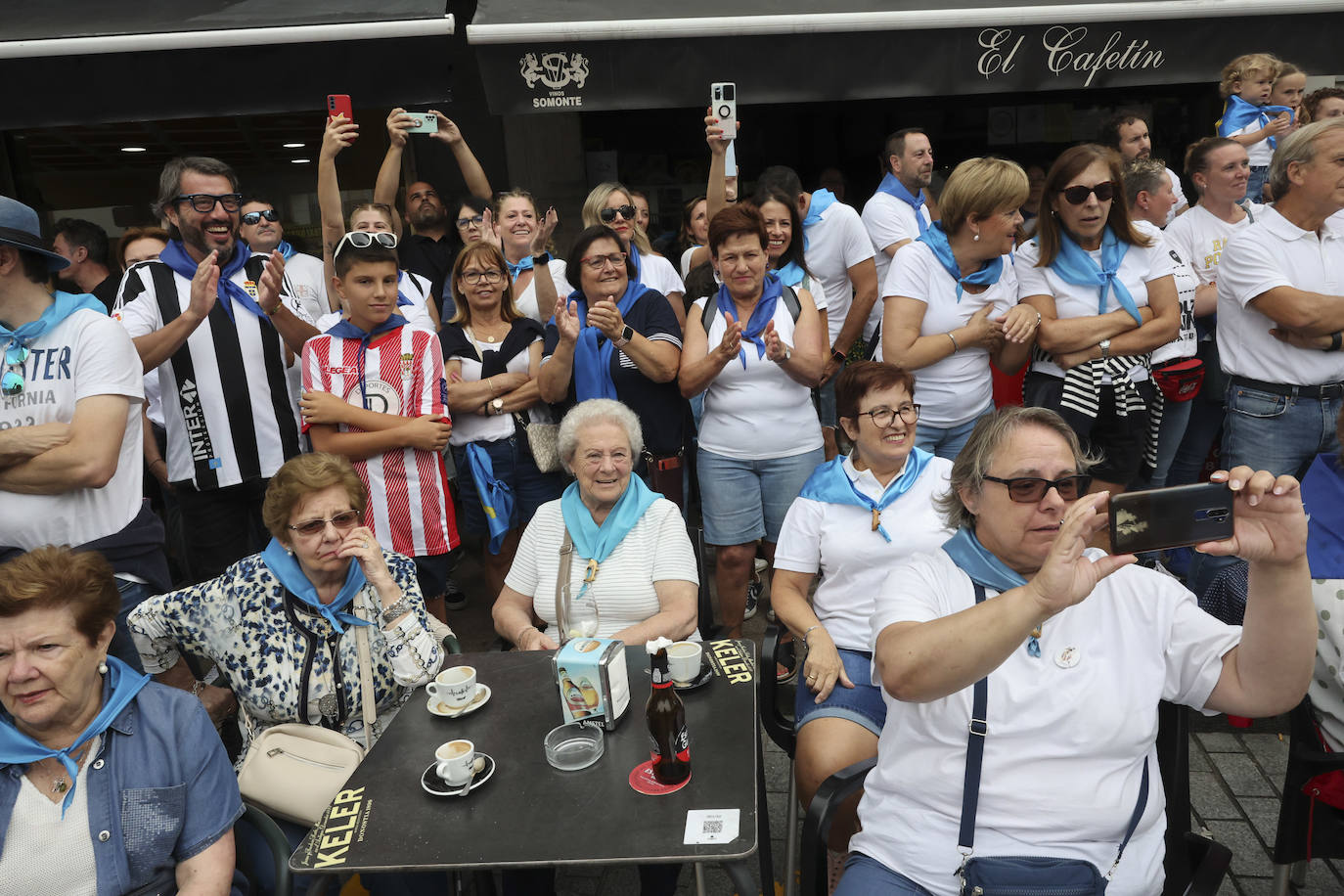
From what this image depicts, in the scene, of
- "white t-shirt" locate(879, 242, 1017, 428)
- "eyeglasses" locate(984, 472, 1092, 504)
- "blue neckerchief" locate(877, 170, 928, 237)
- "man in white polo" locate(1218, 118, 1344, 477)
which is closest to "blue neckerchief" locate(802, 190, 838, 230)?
"blue neckerchief" locate(877, 170, 928, 237)

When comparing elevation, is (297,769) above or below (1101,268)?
below

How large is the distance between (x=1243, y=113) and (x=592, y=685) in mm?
5319

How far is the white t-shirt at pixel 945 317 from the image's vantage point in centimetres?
A: 374

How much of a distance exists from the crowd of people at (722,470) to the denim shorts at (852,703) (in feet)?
0.05

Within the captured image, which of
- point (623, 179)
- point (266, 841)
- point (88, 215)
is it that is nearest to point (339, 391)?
point (266, 841)

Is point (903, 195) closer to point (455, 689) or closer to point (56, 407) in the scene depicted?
point (455, 689)

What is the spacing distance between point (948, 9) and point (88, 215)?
7.43m

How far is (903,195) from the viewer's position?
5.27m

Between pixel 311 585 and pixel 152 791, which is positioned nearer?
pixel 152 791

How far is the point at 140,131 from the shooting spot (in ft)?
24.9

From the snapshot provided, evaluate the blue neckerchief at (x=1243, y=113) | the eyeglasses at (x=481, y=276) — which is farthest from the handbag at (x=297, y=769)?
the blue neckerchief at (x=1243, y=113)

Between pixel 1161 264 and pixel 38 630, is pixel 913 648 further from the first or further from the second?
pixel 1161 264

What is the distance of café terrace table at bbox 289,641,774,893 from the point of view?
1817 millimetres

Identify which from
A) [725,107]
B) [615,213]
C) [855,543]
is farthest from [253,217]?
[855,543]
